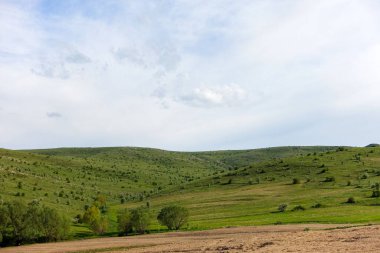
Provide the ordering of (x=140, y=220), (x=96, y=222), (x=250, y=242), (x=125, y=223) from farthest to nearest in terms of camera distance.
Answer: (x=96, y=222) < (x=125, y=223) < (x=140, y=220) < (x=250, y=242)

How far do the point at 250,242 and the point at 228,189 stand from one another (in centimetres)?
7167

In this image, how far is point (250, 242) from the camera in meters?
49.1

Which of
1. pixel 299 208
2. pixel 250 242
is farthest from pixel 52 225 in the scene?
pixel 299 208

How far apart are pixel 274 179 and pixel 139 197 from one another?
35.1 m

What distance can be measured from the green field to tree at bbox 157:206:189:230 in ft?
7.01

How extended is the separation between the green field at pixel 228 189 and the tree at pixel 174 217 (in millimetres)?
2136

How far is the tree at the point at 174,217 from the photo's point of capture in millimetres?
77625

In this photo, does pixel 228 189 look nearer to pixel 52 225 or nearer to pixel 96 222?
pixel 96 222

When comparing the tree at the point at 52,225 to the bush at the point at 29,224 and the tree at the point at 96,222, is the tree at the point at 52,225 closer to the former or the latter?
the bush at the point at 29,224

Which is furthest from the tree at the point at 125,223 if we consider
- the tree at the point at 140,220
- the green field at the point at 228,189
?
the green field at the point at 228,189

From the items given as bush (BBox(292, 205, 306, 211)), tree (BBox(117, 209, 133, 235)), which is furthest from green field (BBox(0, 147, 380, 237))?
tree (BBox(117, 209, 133, 235))

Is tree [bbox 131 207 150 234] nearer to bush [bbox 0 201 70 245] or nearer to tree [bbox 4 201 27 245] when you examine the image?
bush [bbox 0 201 70 245]

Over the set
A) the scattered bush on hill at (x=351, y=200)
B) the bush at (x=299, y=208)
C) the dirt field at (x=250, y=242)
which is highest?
the scattered bush on hill at (x=351, y=200)

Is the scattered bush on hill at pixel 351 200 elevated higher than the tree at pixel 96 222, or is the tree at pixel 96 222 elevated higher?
the scattered bush on hill at pixel 351 200
